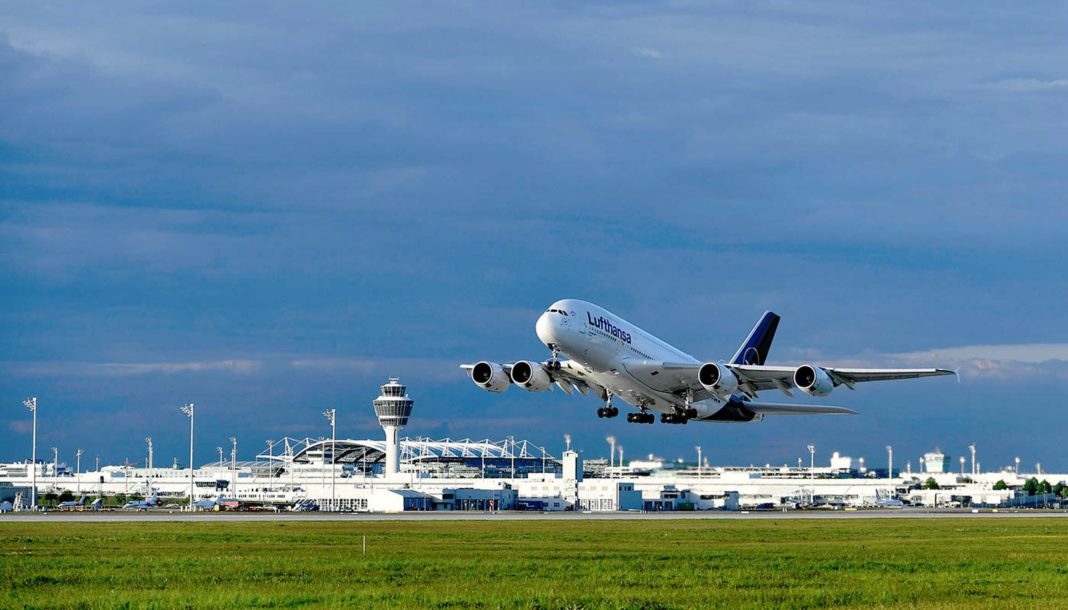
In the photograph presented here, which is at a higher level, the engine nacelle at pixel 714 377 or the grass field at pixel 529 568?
the engine nacelle at pixel 714 377

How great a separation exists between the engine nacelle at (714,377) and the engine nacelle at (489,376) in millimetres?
12415

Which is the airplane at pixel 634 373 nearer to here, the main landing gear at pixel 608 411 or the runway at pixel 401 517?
the main landing gear at pixel 608 411

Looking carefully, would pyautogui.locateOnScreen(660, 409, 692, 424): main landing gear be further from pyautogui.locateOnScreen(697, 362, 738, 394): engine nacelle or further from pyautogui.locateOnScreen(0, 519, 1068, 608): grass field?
pyautogui.locateOnScreen(0, 519, 1068, 608): grass field

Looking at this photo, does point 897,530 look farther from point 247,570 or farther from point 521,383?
point 247,570

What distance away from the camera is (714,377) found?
268 ft

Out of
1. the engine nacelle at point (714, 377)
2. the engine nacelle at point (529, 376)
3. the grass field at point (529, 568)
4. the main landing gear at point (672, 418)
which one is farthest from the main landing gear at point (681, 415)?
the engine nacelle at point (529, 376)

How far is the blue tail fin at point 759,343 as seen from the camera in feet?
344

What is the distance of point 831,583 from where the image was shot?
48.8 meters

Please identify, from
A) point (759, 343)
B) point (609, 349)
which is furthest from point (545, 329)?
point (759, 343)

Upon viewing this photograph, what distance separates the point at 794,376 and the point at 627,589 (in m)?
40.8

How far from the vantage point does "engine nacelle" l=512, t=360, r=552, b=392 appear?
270 feet

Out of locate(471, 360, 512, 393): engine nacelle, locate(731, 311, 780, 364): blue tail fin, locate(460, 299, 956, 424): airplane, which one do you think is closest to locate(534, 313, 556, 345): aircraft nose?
locate(460, 299, 956, 424): airplane

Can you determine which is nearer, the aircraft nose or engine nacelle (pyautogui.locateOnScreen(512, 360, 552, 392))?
the aircraft nose

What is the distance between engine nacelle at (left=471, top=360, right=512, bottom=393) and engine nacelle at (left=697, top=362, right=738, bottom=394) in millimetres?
12415
